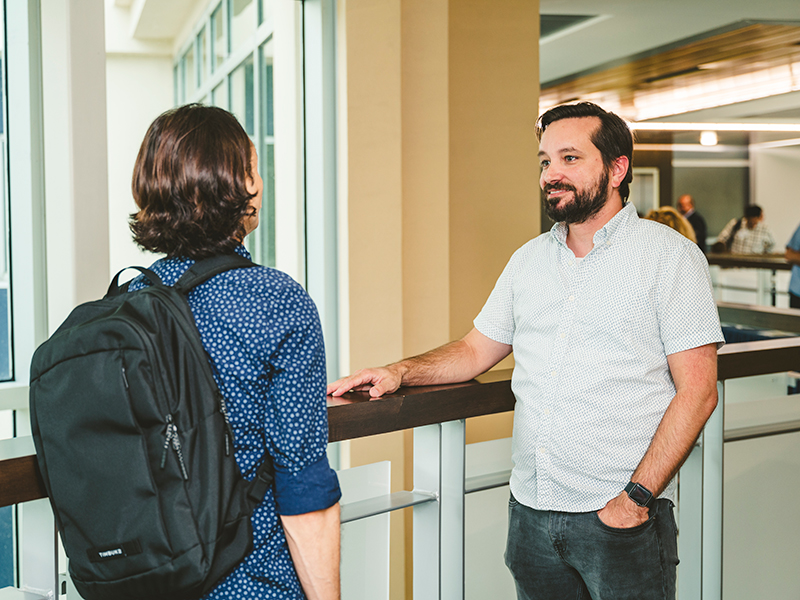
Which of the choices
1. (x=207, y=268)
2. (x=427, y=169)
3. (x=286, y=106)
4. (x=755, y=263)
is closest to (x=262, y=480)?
(x=207, y=268)

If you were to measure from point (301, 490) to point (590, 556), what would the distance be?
0.76 meters

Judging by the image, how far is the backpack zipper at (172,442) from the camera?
86 cm

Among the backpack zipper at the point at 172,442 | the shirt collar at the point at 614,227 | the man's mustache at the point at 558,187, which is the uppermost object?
the man's mustache at the point at 558,187

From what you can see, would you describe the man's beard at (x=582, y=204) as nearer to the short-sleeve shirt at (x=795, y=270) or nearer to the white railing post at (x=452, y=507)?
the white railing post at (x=452, y=507)

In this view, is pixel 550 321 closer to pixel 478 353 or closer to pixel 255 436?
pixel 478 353

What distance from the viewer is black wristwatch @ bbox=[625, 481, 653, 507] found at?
1.41 metres

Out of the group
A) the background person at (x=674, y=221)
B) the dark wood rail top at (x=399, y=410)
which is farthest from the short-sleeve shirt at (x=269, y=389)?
the background person at (x=674, y=221)

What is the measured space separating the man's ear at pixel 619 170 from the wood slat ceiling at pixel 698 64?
17.2 feet

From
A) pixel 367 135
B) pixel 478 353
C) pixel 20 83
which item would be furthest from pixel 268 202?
pixel 478 353

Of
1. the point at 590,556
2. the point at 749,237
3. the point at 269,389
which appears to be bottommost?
the point at 590,556

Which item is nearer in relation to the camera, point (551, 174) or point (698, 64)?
point (551, 174)

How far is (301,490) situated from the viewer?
96 centimetres

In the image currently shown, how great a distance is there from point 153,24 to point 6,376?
1825 millimetres

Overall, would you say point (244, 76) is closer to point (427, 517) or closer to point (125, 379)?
point (427, 517)
